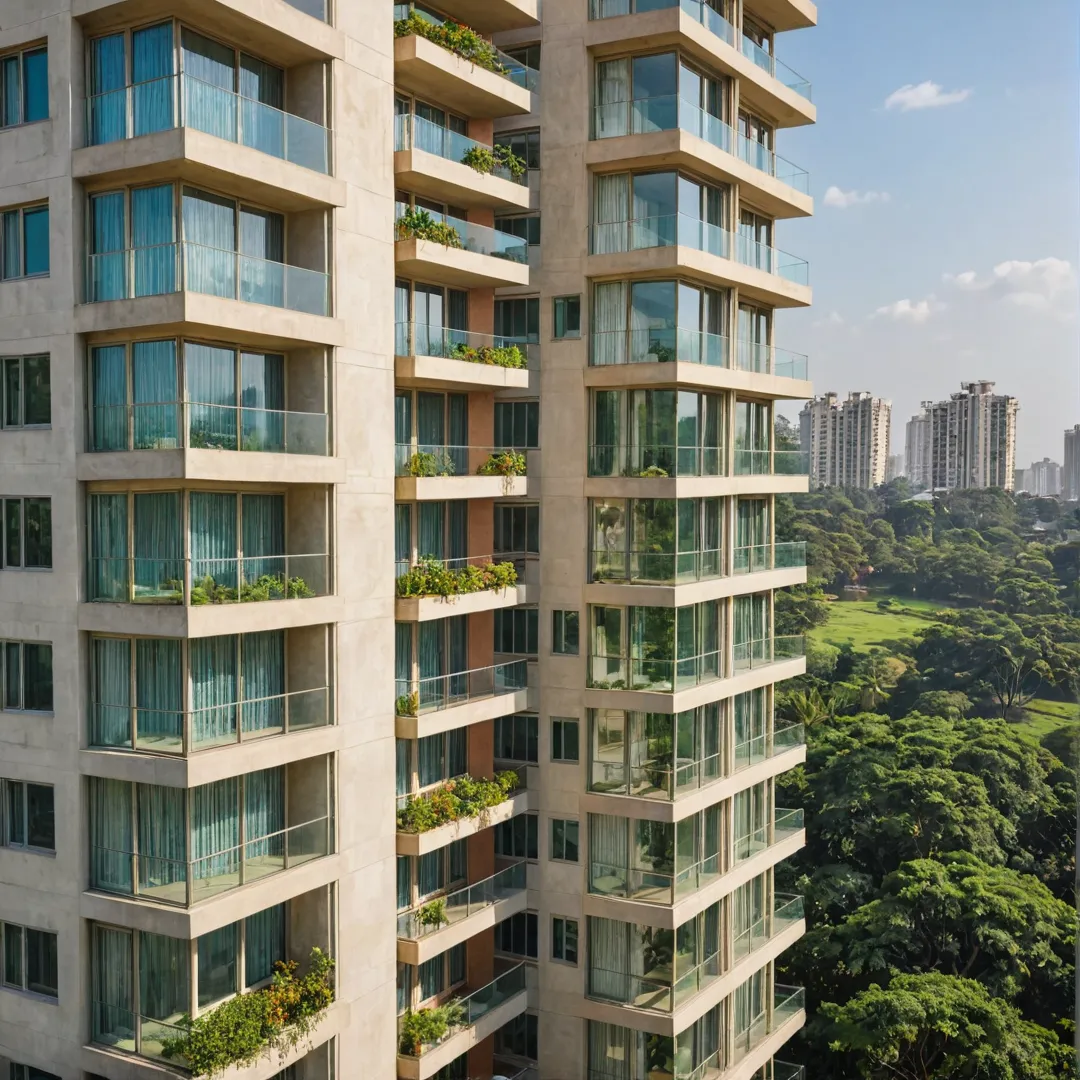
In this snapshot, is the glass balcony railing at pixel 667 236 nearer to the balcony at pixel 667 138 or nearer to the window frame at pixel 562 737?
the balcony at pixel 667 138

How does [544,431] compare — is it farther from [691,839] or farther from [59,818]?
[59,818]

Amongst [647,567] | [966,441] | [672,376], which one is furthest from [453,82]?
[966,441]

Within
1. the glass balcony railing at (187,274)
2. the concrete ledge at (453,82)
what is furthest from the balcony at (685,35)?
the glass balcony railing at (187,274)

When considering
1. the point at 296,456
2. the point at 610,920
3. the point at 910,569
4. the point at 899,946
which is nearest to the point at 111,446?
the point at 296,456

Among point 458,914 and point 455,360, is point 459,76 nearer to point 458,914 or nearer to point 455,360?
point 455,360

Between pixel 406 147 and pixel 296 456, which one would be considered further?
pixel 406 147

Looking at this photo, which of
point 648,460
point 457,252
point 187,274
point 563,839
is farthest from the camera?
point 563,839
